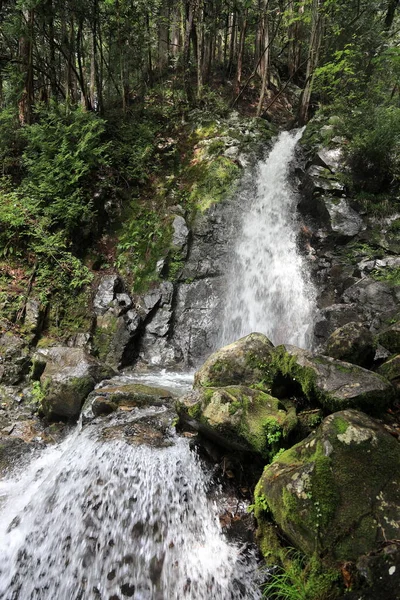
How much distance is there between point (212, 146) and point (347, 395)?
35.4ft

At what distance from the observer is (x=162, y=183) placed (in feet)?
37.2

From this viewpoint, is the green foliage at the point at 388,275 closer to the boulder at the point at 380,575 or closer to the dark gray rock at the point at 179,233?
the dark gray rock at the point at 179,233

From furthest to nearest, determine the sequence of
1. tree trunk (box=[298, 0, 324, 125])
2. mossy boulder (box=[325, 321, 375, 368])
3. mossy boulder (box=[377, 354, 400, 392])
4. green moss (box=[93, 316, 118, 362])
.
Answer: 1. tree trunk (box=[298, 0, 324, 125])
2. green moss (box=[93, 316, 118, 362])
3. mossy boulder (box=[325, 321, 375, 368])
4. mossy boulder (box=[377, 354, 400, 392])

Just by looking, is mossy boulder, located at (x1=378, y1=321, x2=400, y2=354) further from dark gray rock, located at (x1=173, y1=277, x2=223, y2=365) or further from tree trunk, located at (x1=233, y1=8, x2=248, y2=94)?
tree trunk, located at (x1=233, y1=8, x2=248, y2=94)

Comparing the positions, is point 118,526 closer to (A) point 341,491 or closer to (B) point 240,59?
(A) point 341,491

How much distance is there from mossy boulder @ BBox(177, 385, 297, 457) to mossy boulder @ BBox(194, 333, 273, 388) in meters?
0.69

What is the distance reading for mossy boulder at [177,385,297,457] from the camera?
3732 millimetres

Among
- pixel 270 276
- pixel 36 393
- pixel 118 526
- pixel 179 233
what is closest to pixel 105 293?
pixel 179 233

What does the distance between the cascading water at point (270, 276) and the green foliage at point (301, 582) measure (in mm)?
5578

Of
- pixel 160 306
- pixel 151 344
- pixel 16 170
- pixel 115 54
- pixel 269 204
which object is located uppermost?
pixel 115 54

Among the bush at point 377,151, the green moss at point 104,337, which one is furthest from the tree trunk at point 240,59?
the green moss at point 104,337

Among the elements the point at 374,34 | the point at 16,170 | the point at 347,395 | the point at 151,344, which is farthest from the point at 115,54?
the point at 347,395

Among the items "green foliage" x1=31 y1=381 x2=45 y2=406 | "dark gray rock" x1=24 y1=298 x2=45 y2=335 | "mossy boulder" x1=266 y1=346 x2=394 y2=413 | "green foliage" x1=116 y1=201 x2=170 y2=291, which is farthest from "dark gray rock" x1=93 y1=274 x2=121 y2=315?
"mossy boulder" x1=266 y1=346 x2=394 y2=413

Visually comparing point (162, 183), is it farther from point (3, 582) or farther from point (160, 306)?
point (3, 582)
